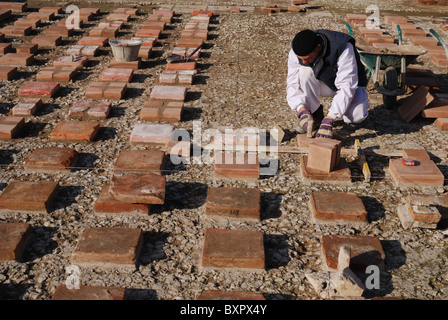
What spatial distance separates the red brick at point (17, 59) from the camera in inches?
276

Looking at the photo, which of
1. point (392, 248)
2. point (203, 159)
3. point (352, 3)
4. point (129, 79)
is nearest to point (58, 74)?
point (129, 79)

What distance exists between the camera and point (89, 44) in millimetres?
7906

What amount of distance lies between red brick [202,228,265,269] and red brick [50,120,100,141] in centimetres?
215

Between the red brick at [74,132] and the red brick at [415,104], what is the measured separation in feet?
12.0

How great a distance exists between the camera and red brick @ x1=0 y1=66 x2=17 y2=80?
648 centimetres

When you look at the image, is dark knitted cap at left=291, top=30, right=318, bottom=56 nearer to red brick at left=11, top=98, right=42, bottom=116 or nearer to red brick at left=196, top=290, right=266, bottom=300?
red brick at left=196, top=290, right=266, bottom=300

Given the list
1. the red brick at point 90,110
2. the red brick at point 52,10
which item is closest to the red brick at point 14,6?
the red brick at point 52,10

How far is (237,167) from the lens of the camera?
4371mm

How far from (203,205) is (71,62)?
4090 millimetres

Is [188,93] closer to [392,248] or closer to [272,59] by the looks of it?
[272,59]

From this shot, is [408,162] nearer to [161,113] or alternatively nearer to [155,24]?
[161,113]

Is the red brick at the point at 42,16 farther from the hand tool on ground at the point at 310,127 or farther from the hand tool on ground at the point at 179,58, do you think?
the hand tool on ground at the point at 310,127

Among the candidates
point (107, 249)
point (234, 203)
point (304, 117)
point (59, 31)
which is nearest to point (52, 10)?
point (59, 31)

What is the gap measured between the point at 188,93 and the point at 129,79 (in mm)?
901
